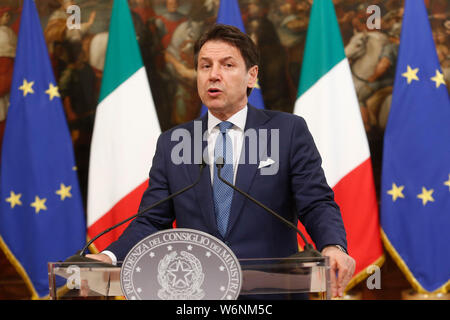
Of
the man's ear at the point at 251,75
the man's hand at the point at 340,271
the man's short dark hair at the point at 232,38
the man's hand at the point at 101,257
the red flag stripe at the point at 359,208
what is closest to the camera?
the man's hand at the point at 340,271

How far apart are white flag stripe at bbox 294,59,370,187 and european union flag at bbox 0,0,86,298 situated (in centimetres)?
218

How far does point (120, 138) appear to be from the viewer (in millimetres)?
4508

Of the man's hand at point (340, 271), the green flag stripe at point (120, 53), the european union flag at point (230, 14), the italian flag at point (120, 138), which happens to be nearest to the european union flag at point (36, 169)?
the italian flag at point (120, 138)

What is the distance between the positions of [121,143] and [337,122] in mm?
1865

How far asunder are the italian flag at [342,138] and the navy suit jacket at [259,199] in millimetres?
2118

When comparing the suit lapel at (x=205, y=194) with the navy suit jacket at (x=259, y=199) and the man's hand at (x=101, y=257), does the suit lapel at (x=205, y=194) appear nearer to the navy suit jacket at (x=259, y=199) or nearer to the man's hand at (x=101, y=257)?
the navy suit jacket at (x=259, y=199)

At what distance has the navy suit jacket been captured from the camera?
212 cm

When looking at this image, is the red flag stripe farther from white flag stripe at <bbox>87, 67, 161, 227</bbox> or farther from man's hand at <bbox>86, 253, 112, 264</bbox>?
man's hand at <bbox>86, 253, 112, 264</bbox>

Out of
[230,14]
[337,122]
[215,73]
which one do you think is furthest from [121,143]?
[215,73]

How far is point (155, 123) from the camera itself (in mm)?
4496

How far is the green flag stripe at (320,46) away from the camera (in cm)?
447

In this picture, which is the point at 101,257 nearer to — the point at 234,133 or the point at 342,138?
the point at 234,133
